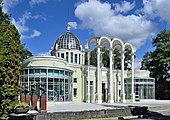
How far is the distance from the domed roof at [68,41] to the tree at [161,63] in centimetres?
1531

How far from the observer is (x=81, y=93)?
44.2 metres

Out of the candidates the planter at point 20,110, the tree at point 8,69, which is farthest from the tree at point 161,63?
the tree at point 8,69

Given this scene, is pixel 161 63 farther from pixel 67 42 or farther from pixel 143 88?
pixel 67 42

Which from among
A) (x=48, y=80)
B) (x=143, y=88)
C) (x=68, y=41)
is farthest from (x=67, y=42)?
(x=48, y=80)

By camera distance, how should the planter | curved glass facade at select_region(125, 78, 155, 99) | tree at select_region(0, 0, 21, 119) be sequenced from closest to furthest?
1. tree at select_region(0, 0, 21, 119)
2. the planter
3. curved glass facade at select_region(125, 78, 155, 99)

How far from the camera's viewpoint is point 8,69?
46.2ft

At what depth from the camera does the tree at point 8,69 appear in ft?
45.3

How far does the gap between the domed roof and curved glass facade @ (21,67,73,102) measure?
14738mm

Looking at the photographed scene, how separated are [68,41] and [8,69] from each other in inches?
1489

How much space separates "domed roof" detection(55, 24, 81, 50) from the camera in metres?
51.2

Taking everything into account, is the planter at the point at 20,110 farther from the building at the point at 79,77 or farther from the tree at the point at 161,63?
the tree at the point at 161,63

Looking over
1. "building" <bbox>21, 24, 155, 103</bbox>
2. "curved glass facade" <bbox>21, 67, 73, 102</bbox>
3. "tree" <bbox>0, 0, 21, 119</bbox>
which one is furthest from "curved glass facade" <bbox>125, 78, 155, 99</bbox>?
"tree" <bbox>0, 0, 21, 119</bbox>

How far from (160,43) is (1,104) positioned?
1790 inches

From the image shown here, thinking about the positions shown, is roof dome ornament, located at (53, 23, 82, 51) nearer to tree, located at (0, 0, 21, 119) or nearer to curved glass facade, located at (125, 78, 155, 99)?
curved glass facade, located at (125, 78, 155, 99)
